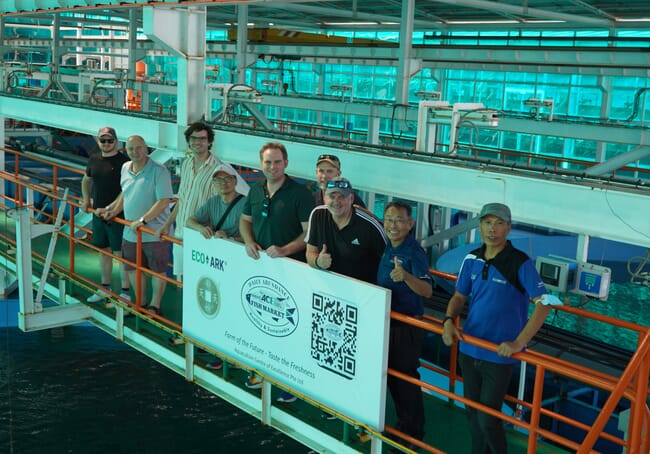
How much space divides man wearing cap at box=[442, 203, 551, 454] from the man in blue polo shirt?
0.89 feet

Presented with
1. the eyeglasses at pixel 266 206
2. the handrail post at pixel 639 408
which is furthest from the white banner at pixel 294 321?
the handrail post at pixel 639 408

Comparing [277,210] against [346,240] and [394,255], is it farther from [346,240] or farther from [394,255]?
[394,255]

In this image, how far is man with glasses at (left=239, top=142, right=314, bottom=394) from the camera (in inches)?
212

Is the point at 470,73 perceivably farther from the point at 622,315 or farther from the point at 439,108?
the point at 439,108

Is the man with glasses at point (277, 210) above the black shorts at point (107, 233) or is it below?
above

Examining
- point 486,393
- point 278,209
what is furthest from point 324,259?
point 486,393

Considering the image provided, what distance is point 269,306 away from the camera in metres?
5.44

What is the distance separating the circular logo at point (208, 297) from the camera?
594cm

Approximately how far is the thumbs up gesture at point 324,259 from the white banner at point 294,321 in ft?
0.22

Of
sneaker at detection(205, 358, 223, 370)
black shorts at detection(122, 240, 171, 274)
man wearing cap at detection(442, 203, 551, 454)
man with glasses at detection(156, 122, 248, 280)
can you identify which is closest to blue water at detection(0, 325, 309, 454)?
black shorts at detection(122, 240, 171, 274)

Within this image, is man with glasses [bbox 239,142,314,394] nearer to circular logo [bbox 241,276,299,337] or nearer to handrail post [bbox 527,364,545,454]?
circular logo [bbox 241,276,299,337]

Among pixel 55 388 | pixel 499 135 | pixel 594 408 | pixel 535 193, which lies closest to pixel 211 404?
pixel 55 388

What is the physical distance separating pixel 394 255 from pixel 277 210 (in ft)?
3.86

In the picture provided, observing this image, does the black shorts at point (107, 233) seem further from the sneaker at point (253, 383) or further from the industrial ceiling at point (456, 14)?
the industrial ceiling at point (456, 14)
